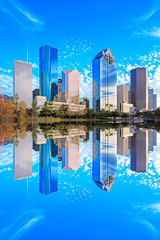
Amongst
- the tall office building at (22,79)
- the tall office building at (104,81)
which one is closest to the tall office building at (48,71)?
the tall office building at (22,79)

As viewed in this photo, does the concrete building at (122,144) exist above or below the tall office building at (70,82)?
below

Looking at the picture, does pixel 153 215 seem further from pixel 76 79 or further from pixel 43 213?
pixel 76 79

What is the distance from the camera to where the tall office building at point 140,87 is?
11181 centimetres

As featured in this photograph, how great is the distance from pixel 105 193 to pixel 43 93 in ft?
301

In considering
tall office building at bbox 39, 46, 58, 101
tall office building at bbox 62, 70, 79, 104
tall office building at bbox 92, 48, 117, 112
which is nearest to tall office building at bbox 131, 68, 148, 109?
tall office building at bbox 92, 48, 117, 112

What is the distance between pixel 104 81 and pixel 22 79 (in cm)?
4675

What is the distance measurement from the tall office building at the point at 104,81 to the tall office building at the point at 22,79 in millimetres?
38472

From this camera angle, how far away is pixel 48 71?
93125 millimetres

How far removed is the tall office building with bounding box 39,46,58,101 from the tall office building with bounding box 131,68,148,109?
56.9 meters

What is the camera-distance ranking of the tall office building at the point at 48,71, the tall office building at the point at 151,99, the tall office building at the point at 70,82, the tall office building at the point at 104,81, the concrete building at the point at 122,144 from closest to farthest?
1. the concrete building at the point at 122,144
2. the tall office building at the point at 48,71
3. the tall office building at the point at 104,81
4. the tall office building at the point at 70,82
5. the tall office building at the point at 151,99

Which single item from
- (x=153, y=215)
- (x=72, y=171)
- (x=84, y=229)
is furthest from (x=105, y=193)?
(x=72, y=171)

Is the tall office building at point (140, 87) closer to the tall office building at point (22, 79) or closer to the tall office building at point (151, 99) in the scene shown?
the tall office building at point (151, 99)

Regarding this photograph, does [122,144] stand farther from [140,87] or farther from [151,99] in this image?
[151,99]

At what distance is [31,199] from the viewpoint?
6.73 feet
